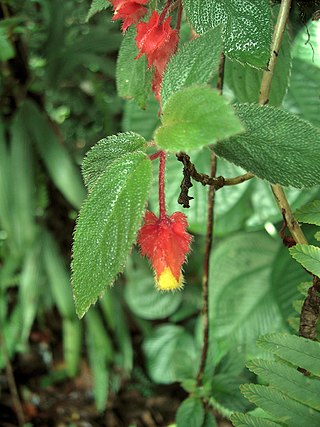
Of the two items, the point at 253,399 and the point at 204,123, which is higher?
the point at 204,123

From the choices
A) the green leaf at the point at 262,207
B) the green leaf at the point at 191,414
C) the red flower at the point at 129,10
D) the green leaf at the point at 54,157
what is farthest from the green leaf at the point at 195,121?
the green leaf at the point at 54,157

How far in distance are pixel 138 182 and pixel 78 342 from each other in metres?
1.42

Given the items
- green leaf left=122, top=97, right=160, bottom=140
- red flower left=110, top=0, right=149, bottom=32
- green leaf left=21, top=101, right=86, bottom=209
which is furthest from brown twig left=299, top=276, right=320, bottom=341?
green leaf left=21, top=101, right=86, bottom=209

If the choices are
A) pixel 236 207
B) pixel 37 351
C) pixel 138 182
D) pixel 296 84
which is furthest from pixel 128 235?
pixel 37 351

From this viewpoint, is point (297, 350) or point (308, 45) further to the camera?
point (308, 45)

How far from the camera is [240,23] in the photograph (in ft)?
1.37

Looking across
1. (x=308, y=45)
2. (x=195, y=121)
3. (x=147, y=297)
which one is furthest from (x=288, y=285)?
(x=147, y=297)

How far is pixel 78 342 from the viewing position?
5.62 ft

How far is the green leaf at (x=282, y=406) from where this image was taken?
451 millimetres

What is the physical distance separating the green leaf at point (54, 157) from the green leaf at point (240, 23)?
1127 mm

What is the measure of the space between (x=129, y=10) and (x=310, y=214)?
0.21 m

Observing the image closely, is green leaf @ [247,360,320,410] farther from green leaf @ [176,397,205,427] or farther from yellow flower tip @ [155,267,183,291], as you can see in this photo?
green leaf @ [176,397,205,427]

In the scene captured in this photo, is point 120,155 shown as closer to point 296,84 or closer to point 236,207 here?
point 296,84

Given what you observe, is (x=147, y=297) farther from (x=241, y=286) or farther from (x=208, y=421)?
(x=208, y=421)
